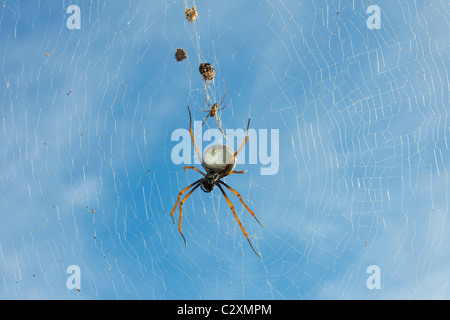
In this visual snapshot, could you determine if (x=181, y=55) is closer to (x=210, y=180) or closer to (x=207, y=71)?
(x=207, y=71)

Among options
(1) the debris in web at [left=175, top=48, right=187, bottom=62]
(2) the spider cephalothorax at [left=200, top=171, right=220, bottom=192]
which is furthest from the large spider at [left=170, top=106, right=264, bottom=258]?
(1) the debris in web at [left=175, top=48, right=187, bottom=62]

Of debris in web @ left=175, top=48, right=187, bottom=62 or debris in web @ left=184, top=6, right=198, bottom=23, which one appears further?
debris in web @ left=175, top=48, right=187, bottom=62

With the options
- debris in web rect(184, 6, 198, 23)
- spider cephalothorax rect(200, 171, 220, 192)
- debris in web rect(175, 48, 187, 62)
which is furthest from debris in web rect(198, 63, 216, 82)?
spider cephalothorax rect(200, 171, 220, 192)

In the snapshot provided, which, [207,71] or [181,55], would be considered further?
[181,55]

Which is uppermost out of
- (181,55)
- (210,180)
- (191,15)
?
(191,15)

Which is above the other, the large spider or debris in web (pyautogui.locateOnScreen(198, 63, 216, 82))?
debris in web (pyautogui.locateOnScreen(198, 63, 216, 82))

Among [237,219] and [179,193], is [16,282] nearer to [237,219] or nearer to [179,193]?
[179,193]

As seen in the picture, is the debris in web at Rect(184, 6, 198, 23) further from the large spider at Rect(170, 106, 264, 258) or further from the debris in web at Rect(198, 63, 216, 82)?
the large spider at Rect(170, 106, 264, 258)

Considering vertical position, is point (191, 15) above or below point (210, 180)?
above

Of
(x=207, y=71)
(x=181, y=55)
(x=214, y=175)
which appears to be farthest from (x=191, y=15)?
(x=214, y=175)

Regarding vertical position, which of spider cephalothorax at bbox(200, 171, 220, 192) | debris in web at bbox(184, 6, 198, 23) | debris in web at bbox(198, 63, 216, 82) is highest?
debris in web at bbox(184, 6, 198, 23)
